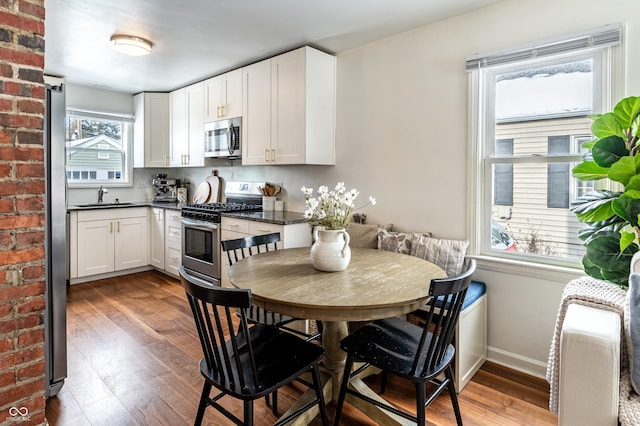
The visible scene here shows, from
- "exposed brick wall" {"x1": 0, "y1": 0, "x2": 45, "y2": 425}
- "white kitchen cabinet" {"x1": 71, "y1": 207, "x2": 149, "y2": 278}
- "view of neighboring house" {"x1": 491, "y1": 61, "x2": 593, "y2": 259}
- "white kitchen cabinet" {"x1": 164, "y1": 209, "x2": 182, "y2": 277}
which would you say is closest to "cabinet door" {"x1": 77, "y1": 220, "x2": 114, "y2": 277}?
"white kitchen cabinet" {"x1": 71, "y1": 207, "x2": 149, "y2": 278}

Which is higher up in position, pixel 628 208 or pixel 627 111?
pixel 627 111

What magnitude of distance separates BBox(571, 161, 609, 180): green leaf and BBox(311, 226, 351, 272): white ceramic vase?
1.24 metres

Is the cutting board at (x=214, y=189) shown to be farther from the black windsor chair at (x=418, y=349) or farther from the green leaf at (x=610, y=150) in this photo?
the green leaf at (x=610, y=150)

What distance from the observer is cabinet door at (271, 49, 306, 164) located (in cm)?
336

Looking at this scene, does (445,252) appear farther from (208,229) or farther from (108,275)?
(108,275)

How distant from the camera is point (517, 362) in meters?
2.51

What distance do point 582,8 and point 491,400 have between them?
2.37 meters

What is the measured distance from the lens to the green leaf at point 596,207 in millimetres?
1807

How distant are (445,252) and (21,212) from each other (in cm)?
241

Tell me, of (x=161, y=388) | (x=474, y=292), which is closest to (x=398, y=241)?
(x=474, y=292)

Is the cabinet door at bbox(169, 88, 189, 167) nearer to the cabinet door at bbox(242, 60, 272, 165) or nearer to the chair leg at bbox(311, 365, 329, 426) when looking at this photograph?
the cabinet door at bbox(242, 60, 272, 165)

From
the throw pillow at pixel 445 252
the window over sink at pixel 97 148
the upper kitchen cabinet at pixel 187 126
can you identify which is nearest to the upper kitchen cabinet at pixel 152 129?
the upper kitchen cabinet at pixel 187 126

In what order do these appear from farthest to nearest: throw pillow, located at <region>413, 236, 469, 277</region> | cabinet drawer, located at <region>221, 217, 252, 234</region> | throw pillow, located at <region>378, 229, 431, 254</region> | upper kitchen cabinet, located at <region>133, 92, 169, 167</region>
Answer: upper kitchen cabinet, located at <region>133, 92, 169, 167</region> → cabinet drawer, located at <region>221, 217, 252, 234</region> → throw pillow, located at <region>378, 229, 431, 254</region> → throw pillow, located at <region>413, 236, 469, 277</region>

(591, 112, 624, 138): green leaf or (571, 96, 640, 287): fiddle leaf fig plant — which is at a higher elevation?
(591, 112, 624, 138): green leaf
